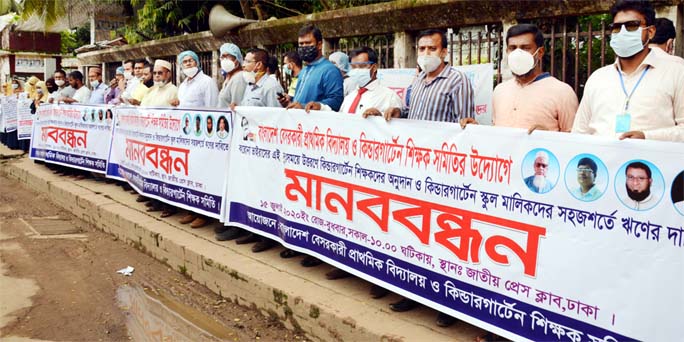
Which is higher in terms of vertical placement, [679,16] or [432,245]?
[679,16]

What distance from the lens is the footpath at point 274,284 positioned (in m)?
3.71

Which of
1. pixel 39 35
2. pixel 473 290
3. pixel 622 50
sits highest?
pixel 39 35

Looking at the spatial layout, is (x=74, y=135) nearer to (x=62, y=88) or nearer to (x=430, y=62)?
(x=62, y=88)

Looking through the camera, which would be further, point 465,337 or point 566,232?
point 465,337

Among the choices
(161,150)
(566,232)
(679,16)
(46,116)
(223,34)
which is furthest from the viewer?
(223,34)

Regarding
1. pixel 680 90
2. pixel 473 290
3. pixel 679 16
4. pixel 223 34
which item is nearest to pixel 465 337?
pixel 473 290

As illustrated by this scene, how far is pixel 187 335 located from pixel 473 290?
6.75ft

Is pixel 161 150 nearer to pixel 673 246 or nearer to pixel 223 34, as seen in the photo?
pixel 223 34

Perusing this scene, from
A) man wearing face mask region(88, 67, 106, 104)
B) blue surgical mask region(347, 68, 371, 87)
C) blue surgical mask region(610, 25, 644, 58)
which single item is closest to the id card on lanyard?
blue surgical mask region(610, 25, 644, 58)

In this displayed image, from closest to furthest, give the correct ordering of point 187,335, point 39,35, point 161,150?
1. point 187,335
2. point 161,150
3. point 39,35

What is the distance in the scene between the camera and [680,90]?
121 inches

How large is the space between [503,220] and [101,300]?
3.39m

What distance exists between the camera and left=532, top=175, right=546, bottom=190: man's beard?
A: 3.00 metres

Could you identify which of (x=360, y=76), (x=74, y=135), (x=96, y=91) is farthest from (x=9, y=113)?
(x=360, y=76)
